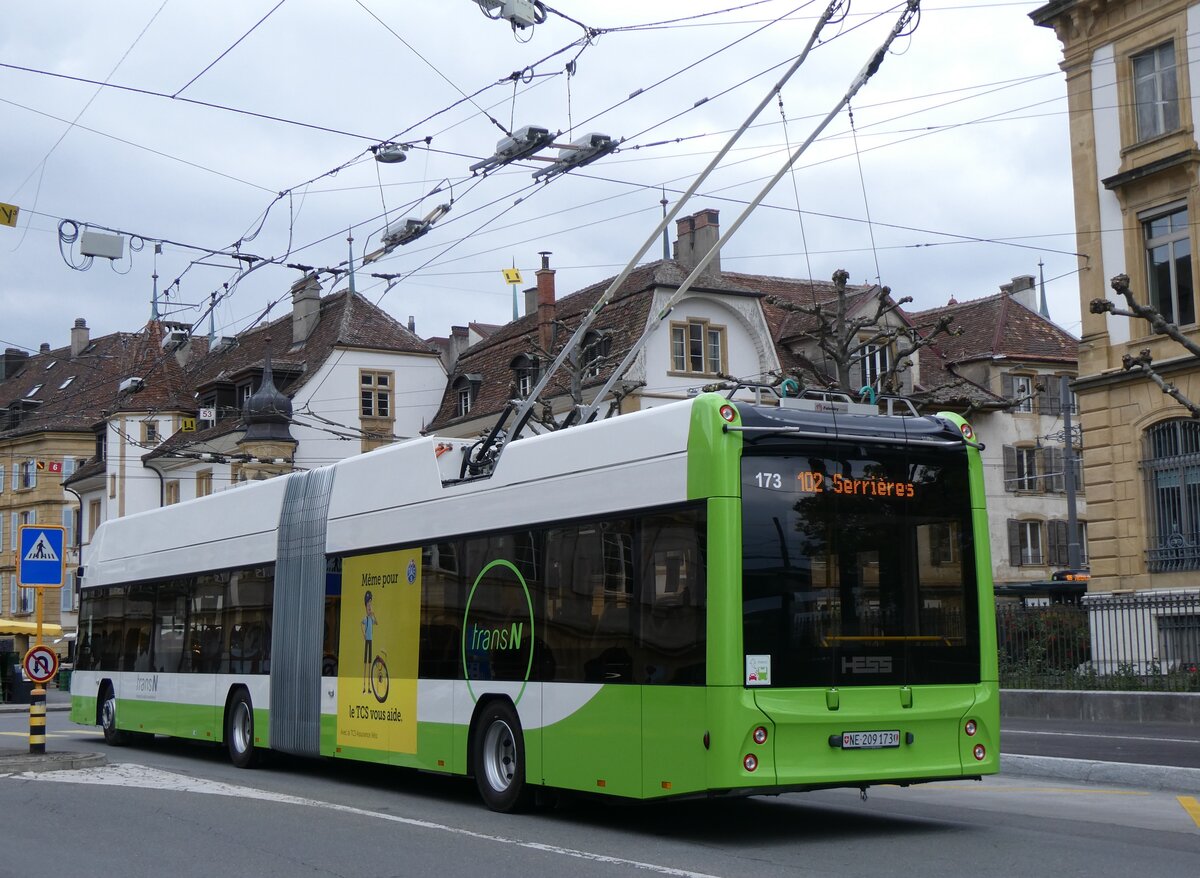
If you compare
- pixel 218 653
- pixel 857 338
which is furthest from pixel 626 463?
pixel 857 338

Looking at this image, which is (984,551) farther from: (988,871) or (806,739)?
(988,871)

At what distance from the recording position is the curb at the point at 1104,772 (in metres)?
15.1

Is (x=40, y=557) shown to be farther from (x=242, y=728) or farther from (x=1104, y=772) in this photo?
(x=1104, y=772)

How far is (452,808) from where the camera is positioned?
1362 centimetres

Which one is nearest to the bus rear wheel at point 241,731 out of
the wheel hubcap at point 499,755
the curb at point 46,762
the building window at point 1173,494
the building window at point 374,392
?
the curb at point 46,762

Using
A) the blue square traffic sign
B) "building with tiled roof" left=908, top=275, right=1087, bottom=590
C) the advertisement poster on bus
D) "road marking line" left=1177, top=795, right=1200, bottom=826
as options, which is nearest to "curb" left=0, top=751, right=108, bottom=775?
the blue square traffic sign

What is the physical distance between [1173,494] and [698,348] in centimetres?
1872

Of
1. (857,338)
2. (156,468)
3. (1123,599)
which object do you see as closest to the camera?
(1123,599)

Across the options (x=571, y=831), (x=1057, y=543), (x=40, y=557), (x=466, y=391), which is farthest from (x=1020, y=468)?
(x=571, y=831)

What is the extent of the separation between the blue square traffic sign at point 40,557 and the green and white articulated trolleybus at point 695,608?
22.2 feet

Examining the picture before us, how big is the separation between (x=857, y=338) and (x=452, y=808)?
1552 inches

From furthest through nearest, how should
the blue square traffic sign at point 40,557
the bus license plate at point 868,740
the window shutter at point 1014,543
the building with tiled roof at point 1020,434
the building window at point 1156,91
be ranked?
the window shutter at point 1014,543, the building with tiled roof at point 1020,434, the building window at point 1156,91, the blue square traffic sign at point 40,557, the bus license plate at point 868,740

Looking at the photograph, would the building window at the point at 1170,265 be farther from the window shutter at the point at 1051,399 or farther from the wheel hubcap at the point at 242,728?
the window shutter at the point at 1051,399

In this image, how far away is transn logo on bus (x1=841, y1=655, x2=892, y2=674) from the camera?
11070mm
